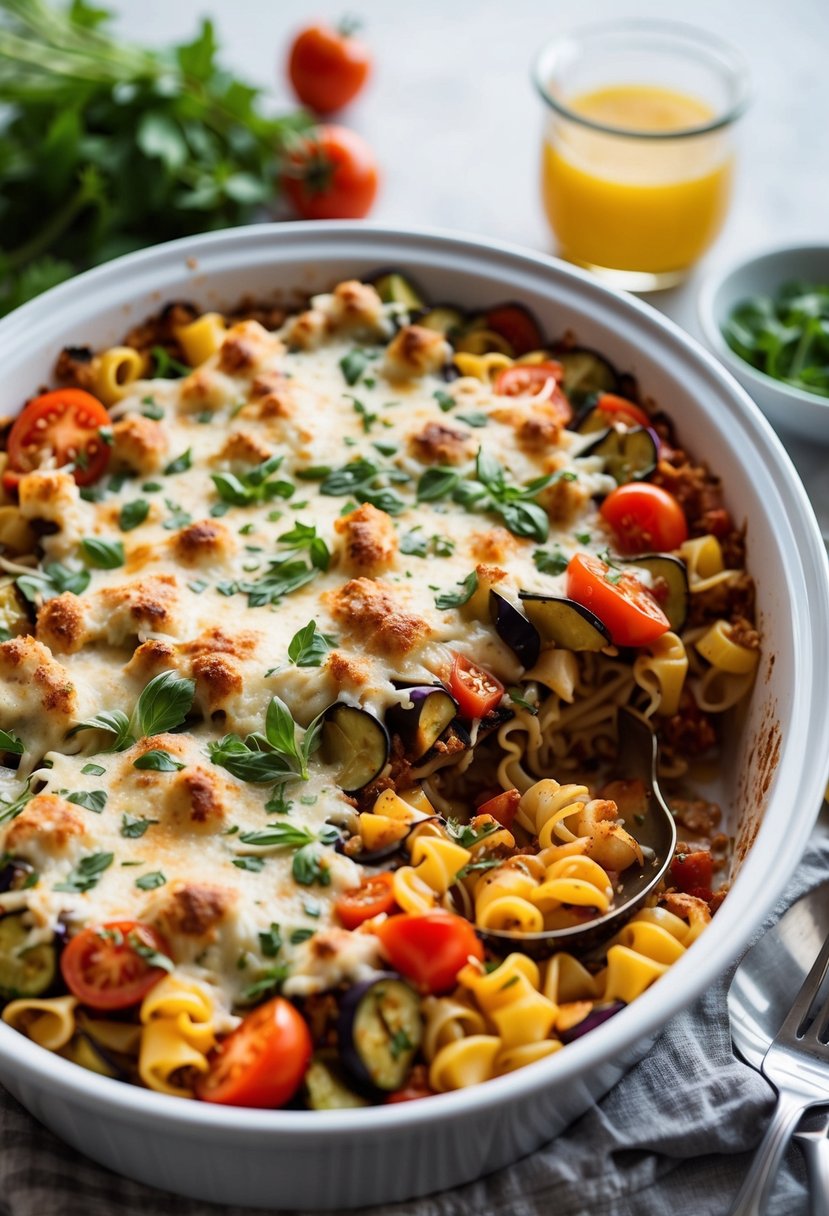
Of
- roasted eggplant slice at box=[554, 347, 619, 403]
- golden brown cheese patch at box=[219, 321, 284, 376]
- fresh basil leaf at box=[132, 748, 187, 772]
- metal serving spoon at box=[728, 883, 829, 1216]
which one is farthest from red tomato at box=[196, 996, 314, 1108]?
roasted eggplant slice at box=[554, 347, 619, 403]

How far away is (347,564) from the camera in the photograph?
4762 mm

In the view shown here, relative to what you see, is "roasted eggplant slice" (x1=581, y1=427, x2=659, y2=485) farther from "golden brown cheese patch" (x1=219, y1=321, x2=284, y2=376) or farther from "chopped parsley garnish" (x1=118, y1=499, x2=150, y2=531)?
"chopped parsley garnish" (x1=118, y1=499, x2=150, y2=531)

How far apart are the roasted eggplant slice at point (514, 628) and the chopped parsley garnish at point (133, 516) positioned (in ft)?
4.65

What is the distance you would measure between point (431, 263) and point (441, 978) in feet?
11.4

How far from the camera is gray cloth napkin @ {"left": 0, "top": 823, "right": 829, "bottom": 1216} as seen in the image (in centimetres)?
377

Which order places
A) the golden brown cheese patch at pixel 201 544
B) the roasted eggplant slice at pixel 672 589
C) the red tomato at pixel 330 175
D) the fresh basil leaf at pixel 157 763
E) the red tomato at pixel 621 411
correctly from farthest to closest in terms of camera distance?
the red tomato at pixel 330 175 < the red tomato at pixel 621 411 < the roasted eggplant slice at pixel 672 589 < the golden brown cheese patch at pixel 201 544 < the fresh basil leaf at pixel 157 763

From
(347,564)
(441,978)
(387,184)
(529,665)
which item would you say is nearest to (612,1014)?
(441,978)

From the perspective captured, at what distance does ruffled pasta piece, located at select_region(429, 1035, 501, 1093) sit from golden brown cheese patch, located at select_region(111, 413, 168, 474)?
2.66 meters

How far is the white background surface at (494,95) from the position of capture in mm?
7668

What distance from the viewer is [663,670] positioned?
481cm

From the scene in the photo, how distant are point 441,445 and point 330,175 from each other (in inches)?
105

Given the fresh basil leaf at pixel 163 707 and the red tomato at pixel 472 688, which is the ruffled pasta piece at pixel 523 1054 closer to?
the red tomato at pixel 472 688

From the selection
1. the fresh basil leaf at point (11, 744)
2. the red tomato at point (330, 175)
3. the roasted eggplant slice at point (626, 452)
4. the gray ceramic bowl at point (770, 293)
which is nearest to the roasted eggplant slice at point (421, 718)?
the fresh basil leaf at point (11, 744)

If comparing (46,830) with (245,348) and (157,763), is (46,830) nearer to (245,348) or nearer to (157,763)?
(157,763)
